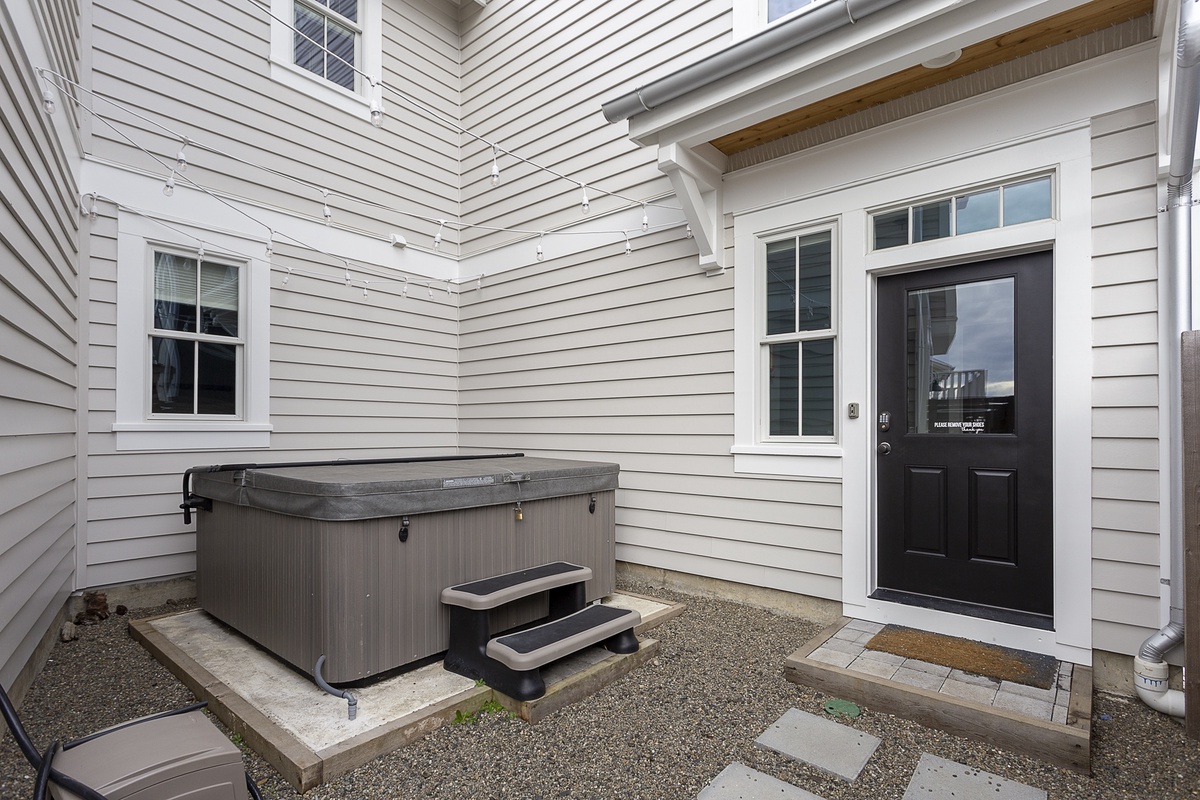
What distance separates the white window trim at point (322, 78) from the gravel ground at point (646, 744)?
4118 mm

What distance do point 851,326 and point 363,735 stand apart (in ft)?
10.1

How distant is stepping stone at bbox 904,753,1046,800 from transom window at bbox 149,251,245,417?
4.52 m

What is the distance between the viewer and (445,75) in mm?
5871

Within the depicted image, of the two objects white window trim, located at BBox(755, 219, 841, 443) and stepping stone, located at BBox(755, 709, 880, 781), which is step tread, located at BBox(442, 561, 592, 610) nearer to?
stepping stone, located at BBox(755, 709, 880, 781)

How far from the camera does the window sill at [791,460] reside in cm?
355


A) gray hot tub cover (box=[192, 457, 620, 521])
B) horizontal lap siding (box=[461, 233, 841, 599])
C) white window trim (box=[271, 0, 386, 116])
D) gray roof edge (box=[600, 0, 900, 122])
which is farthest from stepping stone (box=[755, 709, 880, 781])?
white window trim (box=[271, 0, 386, 116])

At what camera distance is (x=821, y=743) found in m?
2.32

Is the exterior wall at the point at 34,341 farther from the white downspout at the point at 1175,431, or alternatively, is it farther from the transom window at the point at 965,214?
the white downspout at the point at 1175,431

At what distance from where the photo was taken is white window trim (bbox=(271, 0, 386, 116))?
4660 mm

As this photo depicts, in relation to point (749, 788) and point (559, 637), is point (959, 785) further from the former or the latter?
point (559, 637)

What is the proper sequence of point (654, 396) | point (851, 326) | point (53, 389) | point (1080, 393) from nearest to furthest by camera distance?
point (1080, 393) → point (53, 389) → point (851, 326) → point (654, 396)

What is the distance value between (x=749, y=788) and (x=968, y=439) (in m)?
2.11

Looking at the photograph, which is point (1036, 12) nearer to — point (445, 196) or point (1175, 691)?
point (1175, 691)

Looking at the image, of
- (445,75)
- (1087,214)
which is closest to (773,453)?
(1087,214)
